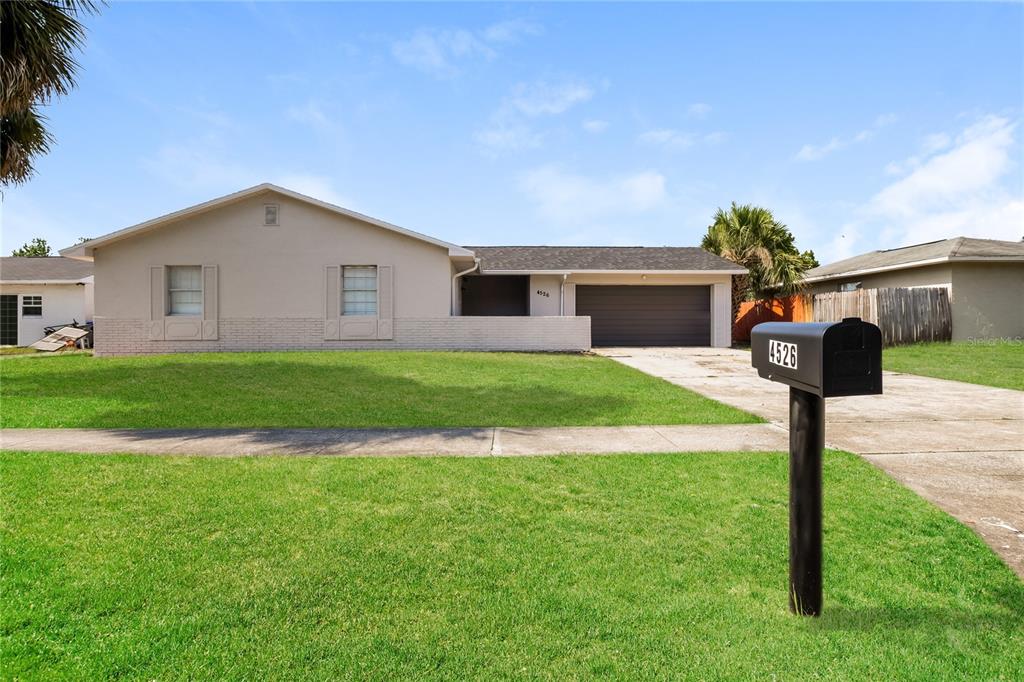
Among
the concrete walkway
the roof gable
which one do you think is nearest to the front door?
the roof gable

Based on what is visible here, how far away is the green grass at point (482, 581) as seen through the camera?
7.14 ft

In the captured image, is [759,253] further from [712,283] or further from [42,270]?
[42,270]

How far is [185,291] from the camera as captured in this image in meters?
16.7

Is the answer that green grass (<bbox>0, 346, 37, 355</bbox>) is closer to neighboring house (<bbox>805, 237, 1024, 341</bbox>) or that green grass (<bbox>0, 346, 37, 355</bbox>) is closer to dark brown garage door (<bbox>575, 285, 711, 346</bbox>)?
dark brown garage door (<bbox>575, 285, 711, 346</bbox>)

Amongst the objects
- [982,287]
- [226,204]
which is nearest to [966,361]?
[982,287]

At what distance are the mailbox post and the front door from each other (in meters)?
29.6

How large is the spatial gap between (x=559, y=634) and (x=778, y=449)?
3.93 metres

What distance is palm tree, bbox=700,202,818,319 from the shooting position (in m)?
22.9

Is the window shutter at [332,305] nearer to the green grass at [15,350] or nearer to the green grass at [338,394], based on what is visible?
the green grass at [338,394]

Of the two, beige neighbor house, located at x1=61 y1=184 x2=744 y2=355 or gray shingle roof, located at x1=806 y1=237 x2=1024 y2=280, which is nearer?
beige neighbor house, located at x1=61 y1=184 x2=744 y2=355

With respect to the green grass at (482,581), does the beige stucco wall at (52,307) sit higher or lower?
higher

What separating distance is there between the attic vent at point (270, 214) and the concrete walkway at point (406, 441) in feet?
36.6

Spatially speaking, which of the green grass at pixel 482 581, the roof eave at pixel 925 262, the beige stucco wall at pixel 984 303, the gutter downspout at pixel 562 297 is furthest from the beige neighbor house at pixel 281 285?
the beige stucco wall at pixel 984 303

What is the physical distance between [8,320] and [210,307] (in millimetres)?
13157
